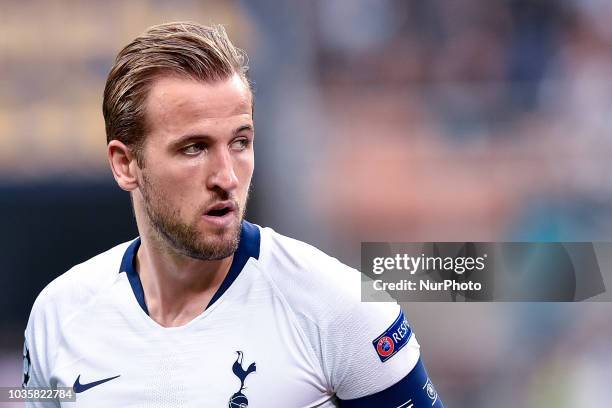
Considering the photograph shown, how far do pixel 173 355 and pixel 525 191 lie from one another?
4567 millimetres

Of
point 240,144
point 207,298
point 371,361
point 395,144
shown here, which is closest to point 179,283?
point 207,298

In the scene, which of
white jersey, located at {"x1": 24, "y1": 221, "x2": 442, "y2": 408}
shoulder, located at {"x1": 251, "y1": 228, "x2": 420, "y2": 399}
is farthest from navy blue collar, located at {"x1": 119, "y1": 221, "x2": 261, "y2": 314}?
shoulder, located at {"x1": 251, "y1": 228, "x2": 420, "y2": 399}

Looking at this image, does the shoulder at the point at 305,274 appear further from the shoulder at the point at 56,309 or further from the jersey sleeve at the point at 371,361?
the shoulder at the point at 56,309

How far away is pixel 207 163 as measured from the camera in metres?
2.45

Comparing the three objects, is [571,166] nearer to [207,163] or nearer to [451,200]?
[451,200]

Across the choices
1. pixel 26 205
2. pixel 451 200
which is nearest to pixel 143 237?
pixel 26 205

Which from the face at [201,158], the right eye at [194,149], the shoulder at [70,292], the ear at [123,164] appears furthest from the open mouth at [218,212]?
the shoulder at [70,292]

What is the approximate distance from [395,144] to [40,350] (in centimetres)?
447

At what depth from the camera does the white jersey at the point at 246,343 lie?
2477 millimetres

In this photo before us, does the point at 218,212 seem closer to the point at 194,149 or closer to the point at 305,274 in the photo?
the point at 194,149

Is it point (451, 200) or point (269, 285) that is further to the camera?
point (451, 200)

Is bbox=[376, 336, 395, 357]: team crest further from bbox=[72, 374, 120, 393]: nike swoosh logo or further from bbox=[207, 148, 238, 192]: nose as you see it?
bbox=[72, 374, 120, 393]: nike swoosh logo

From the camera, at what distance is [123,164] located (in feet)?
8.82

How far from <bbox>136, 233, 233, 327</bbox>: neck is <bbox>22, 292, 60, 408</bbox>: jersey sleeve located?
1.05ft
